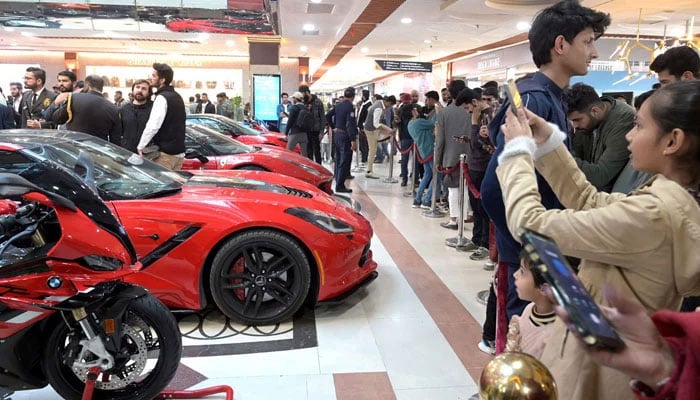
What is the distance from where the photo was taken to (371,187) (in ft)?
31.5

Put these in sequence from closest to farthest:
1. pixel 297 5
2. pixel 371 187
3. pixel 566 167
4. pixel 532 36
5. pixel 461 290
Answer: pixel 566 167 < pixel 532 36 < pixel 461 290 < pixel 371 187 < pixel 297 5

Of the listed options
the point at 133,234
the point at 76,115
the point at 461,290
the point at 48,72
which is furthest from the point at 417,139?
the point at 48,72

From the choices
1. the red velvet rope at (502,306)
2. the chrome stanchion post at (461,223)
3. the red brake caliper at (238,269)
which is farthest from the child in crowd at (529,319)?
the chrome stanchion post at (461,223)

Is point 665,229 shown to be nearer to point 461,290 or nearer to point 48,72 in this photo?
point 461,290

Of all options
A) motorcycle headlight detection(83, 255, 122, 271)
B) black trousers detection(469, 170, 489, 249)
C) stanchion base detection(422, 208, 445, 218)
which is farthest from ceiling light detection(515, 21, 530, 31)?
motorcycle headlight detection(83, 255, 122, 271)

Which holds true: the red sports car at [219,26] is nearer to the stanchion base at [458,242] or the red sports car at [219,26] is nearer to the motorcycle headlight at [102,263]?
the stanchion base at [458,242]

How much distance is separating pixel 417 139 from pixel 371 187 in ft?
6.71

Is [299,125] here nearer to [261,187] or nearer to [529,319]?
[261,187]

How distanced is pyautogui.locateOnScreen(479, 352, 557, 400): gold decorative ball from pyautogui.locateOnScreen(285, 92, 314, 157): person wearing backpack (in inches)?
318

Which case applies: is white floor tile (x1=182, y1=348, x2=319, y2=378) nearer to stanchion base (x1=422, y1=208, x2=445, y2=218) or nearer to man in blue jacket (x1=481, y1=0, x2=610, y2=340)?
man in blue jacket (x1=481, y1=0, x2=610, y2=340)

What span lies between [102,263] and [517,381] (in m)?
1.77

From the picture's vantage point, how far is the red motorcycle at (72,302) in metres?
2.08

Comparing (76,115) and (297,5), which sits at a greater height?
(297,5)

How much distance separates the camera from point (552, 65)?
1.93 m
